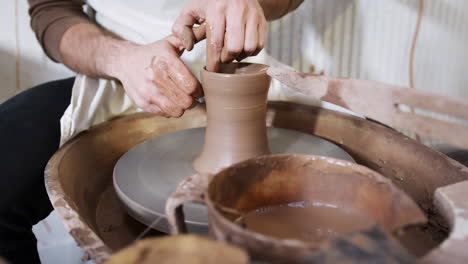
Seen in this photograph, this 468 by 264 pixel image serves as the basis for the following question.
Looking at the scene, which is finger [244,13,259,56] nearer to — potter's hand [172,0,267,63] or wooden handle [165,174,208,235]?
potter's hand [172,0,267,63]

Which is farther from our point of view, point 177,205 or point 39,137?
point 39,137

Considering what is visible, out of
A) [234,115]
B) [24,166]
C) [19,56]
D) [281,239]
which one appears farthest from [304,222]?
[19,56]

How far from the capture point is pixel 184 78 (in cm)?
101

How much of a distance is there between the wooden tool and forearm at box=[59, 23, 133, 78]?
0.66m

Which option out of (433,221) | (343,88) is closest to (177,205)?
(343,88)

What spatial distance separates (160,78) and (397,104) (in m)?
0.62

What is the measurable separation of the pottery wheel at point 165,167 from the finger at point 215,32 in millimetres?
263

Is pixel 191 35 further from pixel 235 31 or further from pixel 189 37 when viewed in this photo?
pixel 235 31

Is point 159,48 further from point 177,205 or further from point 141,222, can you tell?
point 177,205

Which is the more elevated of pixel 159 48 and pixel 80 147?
pixel 159 48

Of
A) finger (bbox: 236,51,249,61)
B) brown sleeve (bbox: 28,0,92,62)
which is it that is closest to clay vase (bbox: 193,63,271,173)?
finger (bbox: 236,51,249,61)

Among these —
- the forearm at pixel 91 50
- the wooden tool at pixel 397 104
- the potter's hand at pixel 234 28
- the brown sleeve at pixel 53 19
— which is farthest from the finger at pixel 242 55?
the brown sleeve at pixel 53 19

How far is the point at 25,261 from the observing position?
1104mm

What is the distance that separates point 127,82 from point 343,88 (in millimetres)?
669
